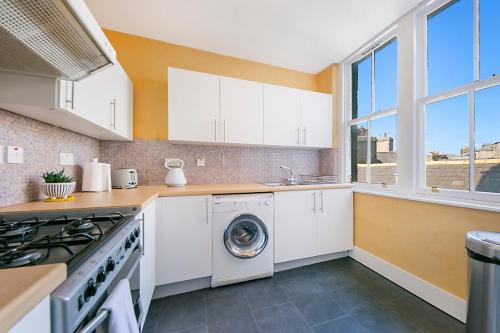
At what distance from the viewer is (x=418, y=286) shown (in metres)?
1.72

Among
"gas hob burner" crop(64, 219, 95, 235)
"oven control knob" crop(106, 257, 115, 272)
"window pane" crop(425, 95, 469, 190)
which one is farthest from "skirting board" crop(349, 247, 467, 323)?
"gas hob burner" crop(64, 219, 95, 235)

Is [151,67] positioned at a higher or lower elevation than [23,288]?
higher

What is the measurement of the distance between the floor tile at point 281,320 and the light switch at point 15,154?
6.12 ft

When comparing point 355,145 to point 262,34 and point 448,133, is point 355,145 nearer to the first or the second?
point 448,133

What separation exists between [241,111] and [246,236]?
137 cm

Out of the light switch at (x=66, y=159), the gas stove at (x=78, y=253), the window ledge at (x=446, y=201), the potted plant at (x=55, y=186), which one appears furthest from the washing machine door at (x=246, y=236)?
the light switch at (x=66, y=159)

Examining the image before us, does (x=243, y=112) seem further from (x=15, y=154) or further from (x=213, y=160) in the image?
(x=15, y=154)

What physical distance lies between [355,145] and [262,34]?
1798mm

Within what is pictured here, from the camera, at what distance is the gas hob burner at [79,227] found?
2.77 ft

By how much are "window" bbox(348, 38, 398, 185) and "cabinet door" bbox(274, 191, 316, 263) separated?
0.83m

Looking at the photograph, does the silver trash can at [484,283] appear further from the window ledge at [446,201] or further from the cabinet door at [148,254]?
the cabinet door at [148,254]

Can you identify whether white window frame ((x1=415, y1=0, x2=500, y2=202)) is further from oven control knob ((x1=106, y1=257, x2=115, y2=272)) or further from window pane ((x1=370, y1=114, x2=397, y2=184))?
oven control knob ((x1=106, y1=257, x2=115, y2=272))

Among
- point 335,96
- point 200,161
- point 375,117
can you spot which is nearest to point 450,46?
point 375,117

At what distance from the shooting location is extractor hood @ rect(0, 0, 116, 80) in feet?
2.34
